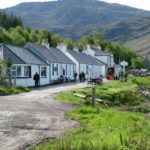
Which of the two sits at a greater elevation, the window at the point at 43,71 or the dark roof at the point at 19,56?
the dark roof at the point at 19,56

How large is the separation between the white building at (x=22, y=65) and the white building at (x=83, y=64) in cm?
2151

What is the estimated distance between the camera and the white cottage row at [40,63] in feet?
172

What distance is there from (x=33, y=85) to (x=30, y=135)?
38397mm

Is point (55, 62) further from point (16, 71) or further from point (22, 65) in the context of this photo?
point (16, 71)

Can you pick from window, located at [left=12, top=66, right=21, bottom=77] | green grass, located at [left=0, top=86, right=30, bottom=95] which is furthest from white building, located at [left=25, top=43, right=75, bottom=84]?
green grass, located at [left=0, top=86, right=30, bottom=95]

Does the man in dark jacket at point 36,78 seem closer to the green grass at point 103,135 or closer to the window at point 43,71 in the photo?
the window at point 43,71

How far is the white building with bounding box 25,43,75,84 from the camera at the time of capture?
62.0 meters

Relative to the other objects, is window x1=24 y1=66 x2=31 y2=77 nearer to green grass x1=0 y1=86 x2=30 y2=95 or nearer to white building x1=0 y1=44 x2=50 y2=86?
white building x1=0 y1=44 x2=50 y2=86

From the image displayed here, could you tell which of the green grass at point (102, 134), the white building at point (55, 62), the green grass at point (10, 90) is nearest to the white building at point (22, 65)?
the white building at point (55, 62)

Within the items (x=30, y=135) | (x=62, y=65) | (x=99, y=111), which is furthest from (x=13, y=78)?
(x=30, y=135)

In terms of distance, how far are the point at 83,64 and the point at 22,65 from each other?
1228 inches

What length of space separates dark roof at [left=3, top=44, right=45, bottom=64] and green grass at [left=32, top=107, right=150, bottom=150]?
29802mm

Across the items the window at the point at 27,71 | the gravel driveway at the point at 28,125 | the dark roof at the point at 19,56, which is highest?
the dark roof at the point at 19,56

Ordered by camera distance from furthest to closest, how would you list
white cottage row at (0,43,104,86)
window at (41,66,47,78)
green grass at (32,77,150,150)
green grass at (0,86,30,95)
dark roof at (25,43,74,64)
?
dark roof at (25,43,74,64) → window at (41,66,47,78) → white cottage row at (0,43,104,86) → green grass at (0,86,30,95) → green grass at (32,77,150,150)
